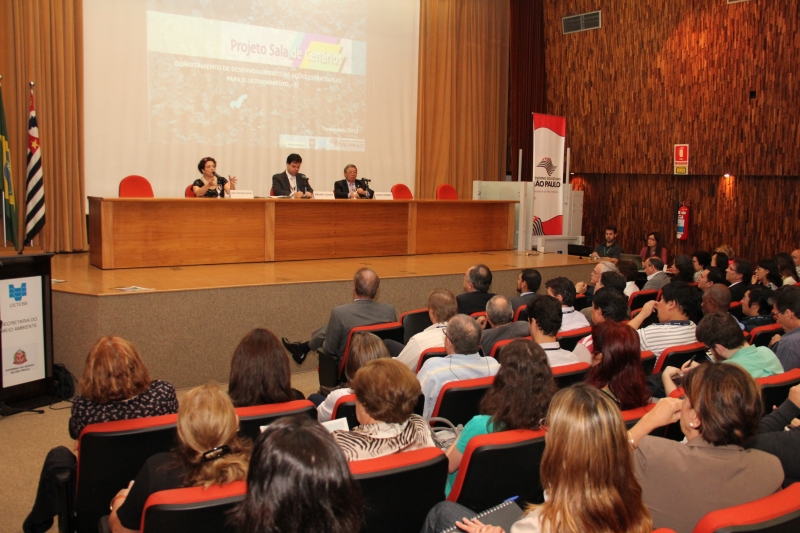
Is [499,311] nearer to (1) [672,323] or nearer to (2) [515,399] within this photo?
(1) [672,323]

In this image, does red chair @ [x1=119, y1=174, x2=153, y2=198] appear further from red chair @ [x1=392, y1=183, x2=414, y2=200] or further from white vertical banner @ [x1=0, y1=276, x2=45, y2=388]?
red chair @ [x1=392, y1=183, x2=414, y2=200]

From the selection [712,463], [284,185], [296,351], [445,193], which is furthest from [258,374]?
[445,193]

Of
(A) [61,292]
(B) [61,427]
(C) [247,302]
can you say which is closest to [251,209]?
(C) [247,302]

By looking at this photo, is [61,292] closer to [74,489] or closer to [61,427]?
[61,427]

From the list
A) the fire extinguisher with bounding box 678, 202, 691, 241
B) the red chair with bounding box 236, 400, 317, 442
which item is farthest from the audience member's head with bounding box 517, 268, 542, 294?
the fire extinguisher with bounding box 678, 202, 691, 241

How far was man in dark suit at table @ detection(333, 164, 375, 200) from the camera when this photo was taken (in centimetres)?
787

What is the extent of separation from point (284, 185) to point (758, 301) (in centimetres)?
484

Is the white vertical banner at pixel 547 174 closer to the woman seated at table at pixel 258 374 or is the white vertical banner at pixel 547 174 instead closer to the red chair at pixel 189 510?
the woman seated at table at pixel 258 374

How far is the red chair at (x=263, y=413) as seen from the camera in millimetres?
2402

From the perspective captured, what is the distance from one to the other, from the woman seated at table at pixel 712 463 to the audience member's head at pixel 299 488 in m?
1.08

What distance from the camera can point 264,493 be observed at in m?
1.21

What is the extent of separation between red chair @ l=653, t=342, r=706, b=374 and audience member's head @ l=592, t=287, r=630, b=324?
1.87ft

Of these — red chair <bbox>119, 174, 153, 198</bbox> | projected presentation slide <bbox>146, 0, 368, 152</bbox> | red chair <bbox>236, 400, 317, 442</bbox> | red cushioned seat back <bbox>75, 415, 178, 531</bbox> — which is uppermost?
projected presentation slide <bbox>146, 0, 368, 152</bbox>

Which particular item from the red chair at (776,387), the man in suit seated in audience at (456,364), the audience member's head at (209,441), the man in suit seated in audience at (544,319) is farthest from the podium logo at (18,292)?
the red chair at (776,387)
